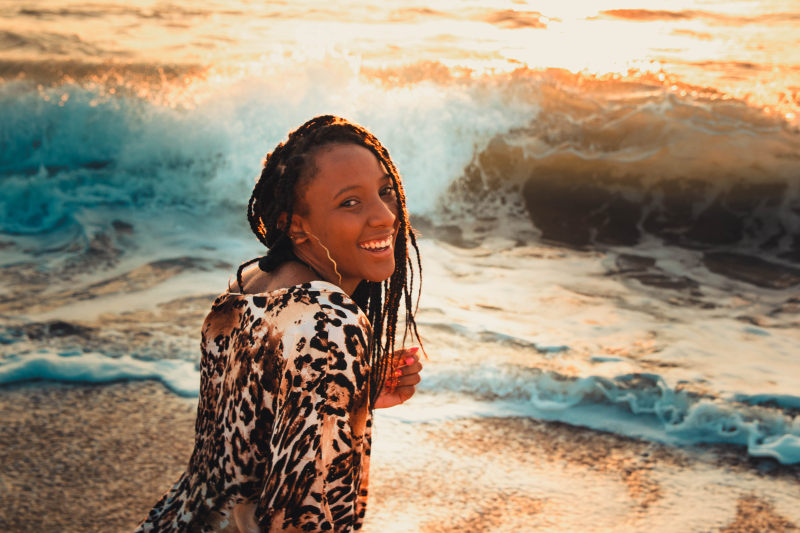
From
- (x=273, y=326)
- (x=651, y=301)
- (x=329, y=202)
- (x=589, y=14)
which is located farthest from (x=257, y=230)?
(x=589, y=14)

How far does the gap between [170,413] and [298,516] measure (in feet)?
10.1

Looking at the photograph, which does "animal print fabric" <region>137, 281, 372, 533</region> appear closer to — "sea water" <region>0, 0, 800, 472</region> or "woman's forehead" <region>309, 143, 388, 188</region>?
"woman's forehead" <region>309, 143, 388, 188</region>

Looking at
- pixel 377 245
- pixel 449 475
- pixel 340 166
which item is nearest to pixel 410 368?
pixel 377 245

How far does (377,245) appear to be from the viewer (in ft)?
5.63

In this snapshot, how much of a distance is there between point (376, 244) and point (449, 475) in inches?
90.4

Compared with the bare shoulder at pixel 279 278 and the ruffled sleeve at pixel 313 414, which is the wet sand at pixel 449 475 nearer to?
the bare shoulder at pixel 279 278

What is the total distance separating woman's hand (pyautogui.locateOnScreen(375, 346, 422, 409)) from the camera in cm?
204

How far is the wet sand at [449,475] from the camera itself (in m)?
3.39

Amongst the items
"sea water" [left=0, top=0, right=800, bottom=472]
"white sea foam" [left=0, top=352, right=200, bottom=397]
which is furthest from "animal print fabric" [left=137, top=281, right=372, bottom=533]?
"white sea foam" [left=0, top=352, right=200, bottom=397]

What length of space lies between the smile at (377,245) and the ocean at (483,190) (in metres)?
2.02

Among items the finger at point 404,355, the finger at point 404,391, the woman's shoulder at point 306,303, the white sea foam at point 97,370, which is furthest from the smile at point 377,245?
the white sea foam at point 97,370

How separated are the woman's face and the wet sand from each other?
193 cm

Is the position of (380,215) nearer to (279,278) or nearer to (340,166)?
(340,166)

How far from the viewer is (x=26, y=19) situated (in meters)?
13.8
